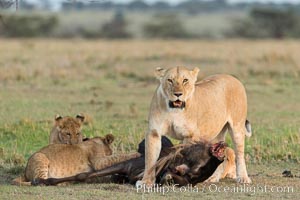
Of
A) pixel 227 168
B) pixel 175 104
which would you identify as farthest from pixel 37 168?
pixel 227 168

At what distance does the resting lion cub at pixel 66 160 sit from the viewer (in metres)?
8.48

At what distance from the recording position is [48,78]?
21250 millimetres

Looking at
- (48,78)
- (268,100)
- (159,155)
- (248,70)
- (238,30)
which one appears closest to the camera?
(159,155)

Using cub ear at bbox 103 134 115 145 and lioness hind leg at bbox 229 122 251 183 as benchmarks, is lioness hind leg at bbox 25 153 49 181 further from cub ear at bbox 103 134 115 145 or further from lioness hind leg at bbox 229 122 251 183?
lioness hind leg at bbox 229 122 251 183

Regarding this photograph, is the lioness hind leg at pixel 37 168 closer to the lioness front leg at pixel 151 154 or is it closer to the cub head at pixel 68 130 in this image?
the cub head at pixel 68 130

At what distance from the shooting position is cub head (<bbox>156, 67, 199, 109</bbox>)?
8.07 m

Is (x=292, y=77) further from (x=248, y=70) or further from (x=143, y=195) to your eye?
(x=143, y=195)

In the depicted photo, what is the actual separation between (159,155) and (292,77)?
13348 mm

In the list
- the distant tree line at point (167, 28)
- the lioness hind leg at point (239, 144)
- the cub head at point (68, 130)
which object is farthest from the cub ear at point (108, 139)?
the distant tree line at point (167, 28)

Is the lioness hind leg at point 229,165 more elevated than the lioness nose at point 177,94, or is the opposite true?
the lioness nose at point 177,94

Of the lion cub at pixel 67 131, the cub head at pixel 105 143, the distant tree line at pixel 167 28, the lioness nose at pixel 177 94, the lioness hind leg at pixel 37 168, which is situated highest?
the distant tree line at pixel 167 28

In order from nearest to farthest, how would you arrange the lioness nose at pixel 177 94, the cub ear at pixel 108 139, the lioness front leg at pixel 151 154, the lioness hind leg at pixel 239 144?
the lioness nose at pixel 177 94 < the lioness front leg at pixel 151 154 < the lioness hind leg at pixel 239 144 < the cub ear at pixel 108 139

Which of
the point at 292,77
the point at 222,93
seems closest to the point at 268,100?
the point at 292,77

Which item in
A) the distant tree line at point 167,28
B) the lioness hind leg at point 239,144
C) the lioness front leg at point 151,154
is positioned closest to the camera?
the lioness front leg at point 151,154
